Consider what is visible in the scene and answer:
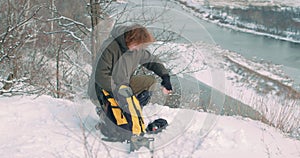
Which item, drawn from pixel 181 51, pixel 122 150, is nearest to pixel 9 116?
pixel 122 150

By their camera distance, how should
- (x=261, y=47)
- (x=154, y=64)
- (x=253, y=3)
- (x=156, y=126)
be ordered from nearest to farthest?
(x=156, y=126) → (x=154, y=64) → (x=261, y=47) → (x=253, y=3)

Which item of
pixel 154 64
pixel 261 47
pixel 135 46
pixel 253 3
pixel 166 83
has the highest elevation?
pixel 135 46

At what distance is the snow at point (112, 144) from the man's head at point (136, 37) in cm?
75

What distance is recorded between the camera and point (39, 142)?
111 inches

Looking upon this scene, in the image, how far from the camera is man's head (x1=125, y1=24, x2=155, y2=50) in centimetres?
289

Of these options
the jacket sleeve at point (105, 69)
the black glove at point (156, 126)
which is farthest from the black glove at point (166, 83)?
the jacket sleeve at point (105, 69)

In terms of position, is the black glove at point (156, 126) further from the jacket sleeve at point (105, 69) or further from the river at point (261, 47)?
the river at point (261, 47)

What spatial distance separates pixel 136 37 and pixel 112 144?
0.83m

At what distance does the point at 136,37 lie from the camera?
9.48ft

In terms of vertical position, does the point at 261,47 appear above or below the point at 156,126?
below

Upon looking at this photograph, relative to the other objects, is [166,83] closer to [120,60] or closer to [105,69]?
[120,60]

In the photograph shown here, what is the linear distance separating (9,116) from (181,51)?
621cm

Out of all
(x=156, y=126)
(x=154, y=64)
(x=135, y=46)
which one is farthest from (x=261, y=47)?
(x=135, y=46)

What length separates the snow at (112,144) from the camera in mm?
2731
